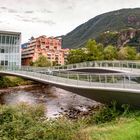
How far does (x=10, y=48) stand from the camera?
226 ft

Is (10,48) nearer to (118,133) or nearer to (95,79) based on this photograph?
(95,79)

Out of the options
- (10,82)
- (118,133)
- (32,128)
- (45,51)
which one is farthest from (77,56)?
(118,133)

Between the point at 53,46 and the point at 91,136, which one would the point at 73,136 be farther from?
the point at 53,46

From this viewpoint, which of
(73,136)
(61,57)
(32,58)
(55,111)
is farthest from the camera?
(61,57)

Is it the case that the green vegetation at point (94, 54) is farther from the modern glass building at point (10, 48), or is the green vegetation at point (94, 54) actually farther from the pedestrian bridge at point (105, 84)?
the pedestrian bridge at point (105, 84)

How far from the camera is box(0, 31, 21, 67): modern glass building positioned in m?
67.8

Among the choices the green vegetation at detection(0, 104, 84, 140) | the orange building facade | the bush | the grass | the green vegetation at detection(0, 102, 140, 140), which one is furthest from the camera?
the orange building facade

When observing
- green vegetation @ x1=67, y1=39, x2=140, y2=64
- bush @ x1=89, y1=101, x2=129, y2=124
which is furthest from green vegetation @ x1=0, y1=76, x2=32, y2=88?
bush @ x1=89, y1=101, x2=129, y2=124

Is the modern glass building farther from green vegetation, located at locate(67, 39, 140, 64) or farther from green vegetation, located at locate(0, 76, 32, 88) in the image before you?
green vegetation, located at locate(67, 39, 140, 64)

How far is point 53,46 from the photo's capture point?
109 meters

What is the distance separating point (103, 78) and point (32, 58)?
72398 mm

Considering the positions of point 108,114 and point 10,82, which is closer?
point 108,114

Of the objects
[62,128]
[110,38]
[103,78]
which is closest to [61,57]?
[110,38]

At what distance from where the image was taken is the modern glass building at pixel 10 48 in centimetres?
6781
